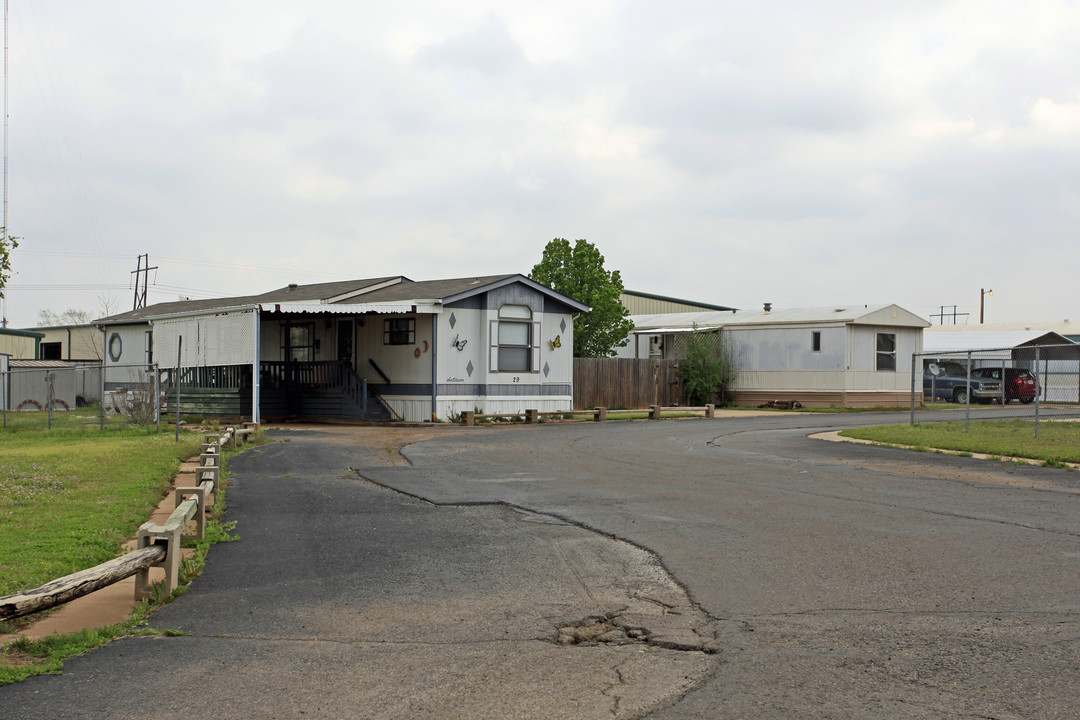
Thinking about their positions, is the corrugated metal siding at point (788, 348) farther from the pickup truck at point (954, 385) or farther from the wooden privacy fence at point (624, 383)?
the pickup truck at point (954, 385)

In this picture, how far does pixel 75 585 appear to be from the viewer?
18.1 ft

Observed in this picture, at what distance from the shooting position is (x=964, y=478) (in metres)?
13.0

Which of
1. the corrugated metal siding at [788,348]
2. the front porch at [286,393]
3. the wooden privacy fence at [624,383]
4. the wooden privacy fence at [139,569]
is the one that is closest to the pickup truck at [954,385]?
the corrugated metal siding at [788,348]

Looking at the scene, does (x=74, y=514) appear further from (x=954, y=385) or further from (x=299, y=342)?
(x=954, y=385)

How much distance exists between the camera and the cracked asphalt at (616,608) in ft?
14.8

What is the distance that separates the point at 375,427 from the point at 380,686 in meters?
18.9

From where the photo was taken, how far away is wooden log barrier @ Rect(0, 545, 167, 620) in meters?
5.13

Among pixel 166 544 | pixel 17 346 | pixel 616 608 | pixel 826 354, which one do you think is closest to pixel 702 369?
pixel 826 354

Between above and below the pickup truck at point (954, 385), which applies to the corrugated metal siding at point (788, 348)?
above

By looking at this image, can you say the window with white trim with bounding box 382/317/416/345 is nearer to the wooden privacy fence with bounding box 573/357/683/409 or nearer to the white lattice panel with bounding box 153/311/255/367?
the white lattice panel with bounding box 153/311/255/367

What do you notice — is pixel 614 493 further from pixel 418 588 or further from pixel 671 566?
pixel 418 588

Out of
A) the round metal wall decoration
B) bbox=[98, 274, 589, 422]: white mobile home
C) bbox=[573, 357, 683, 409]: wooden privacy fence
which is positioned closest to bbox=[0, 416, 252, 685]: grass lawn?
bbox=[98, 274, 589, 422]: white mobile home

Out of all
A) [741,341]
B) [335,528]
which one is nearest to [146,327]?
[741,341]

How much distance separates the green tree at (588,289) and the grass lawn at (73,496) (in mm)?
19495
